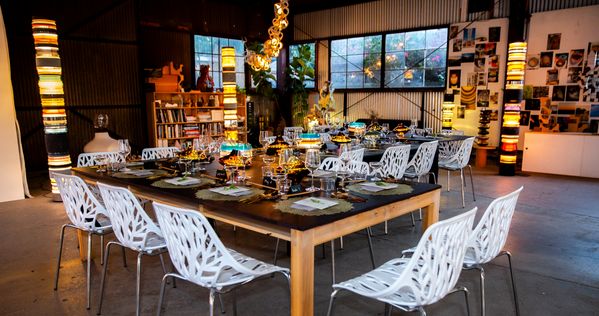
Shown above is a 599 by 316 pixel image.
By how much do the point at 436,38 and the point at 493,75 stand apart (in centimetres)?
171

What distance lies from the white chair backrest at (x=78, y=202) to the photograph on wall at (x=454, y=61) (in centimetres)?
925

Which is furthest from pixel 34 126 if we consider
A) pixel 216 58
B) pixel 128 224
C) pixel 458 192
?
pixel 458 192

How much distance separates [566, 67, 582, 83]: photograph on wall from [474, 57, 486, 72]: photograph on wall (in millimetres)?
1758

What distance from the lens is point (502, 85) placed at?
1001 centimetres

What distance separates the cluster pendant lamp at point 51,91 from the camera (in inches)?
254

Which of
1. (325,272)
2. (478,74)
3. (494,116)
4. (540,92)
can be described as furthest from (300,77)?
(325,272)

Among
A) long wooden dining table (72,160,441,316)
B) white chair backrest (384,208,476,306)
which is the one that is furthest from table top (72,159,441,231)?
white chair backrest (384,208,476,306)

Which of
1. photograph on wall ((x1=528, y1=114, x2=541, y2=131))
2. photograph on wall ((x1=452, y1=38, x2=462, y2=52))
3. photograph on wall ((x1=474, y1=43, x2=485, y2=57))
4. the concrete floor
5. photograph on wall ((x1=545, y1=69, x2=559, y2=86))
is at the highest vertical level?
photograph on wall ((x1=452, y1=38, x2=462, y2=52))

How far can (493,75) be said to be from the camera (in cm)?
1009

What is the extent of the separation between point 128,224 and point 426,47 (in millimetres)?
9761

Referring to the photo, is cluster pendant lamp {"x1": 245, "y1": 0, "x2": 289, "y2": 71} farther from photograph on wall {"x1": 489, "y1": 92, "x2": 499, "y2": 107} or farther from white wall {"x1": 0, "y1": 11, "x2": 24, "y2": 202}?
photograph on wall {"x1": 489, "y1": 92, "x2": 499, "y2": 107}

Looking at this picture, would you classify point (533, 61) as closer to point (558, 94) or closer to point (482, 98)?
point (558, 94)

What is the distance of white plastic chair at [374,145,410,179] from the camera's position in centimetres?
518

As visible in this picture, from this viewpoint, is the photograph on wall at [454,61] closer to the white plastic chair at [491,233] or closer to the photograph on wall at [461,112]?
the photograph on wall at [461,112]
